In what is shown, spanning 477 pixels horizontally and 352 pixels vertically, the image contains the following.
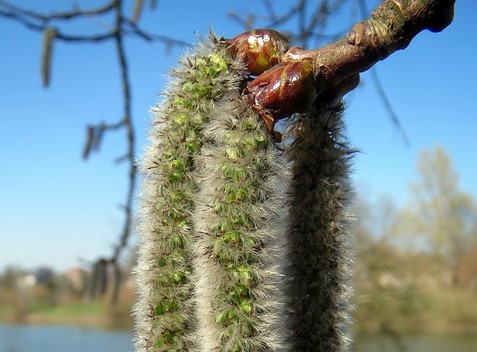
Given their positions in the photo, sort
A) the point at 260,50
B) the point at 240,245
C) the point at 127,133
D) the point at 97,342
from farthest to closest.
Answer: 1. the point at 97,342
2. the point at 127,133
3. the point at 260,50
4. the point at 240,245

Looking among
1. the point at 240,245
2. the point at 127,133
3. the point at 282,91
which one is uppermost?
the point at 127,133

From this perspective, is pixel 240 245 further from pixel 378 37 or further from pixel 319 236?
pixel 378 37

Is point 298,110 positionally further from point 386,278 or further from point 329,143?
point 386,278

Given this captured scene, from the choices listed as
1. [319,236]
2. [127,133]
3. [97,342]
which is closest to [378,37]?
[319,236]

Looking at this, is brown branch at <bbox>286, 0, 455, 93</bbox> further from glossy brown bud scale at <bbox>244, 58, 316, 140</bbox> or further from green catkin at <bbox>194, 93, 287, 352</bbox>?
green catkin at <bbox>194, 93, 287, 352</bbox>

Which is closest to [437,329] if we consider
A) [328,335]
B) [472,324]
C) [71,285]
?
[472,324]

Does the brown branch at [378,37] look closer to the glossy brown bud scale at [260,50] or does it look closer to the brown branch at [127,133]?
the glossy brown bud scale at [260,50]

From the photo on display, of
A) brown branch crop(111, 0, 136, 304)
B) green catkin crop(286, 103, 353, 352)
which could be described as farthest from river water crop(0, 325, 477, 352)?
green catkin crop(286, 103, 353, 352)
